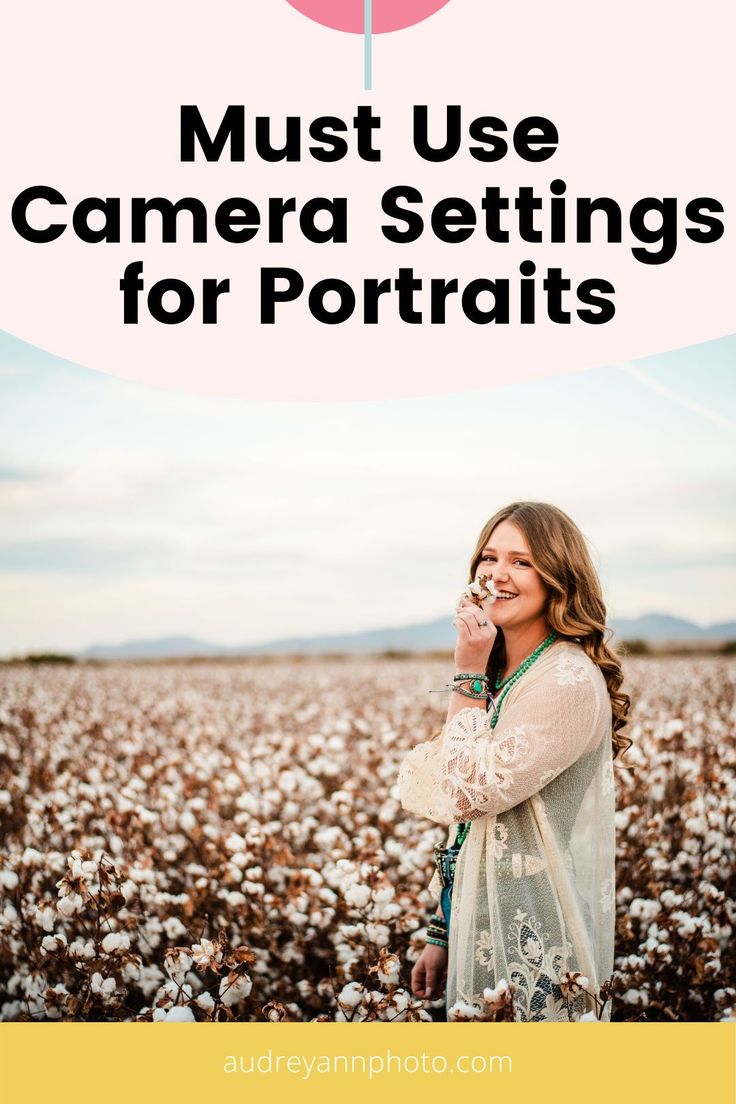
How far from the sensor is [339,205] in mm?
3777

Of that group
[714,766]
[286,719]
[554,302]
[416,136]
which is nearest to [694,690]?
[714,766]

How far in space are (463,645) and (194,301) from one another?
207 centimetres

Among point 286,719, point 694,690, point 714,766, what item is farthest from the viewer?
point 286,719

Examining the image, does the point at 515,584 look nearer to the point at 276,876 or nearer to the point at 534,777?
the point at 534,777

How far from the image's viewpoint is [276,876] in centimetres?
A: 449

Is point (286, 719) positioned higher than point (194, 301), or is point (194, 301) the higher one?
point (194, 301)

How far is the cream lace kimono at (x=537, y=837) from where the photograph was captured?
237 centimetres

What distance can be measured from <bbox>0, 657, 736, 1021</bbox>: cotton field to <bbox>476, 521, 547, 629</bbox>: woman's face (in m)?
0.99

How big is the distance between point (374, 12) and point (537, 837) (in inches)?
129

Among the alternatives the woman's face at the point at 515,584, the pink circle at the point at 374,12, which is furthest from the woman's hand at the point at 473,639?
the pink circle at the point at 374,12

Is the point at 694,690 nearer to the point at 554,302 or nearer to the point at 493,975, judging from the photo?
the point at 554,302

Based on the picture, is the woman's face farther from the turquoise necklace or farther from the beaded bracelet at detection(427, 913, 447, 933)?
the beaded bracelet at detection(427, 913, 447, 933)
